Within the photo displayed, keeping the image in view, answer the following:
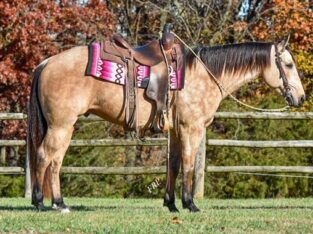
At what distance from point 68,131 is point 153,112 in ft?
3.33

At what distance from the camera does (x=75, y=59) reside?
9383 mm

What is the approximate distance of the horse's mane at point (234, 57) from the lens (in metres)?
9.80

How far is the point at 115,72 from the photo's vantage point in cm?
939

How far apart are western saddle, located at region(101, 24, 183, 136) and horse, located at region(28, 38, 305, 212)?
0.27 ft

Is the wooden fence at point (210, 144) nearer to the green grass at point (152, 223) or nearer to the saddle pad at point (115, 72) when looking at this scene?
the saddle pad at point (115, 72)

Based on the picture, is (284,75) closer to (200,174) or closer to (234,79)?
(234,79)

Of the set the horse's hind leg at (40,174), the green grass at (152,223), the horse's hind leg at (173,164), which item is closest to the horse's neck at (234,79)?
the horse's hind leg at (173,164)

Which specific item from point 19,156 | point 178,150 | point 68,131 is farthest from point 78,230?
point 19,156

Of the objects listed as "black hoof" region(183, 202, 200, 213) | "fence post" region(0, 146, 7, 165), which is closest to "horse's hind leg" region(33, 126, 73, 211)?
"black hoof" region(183, 202, 200, 213)

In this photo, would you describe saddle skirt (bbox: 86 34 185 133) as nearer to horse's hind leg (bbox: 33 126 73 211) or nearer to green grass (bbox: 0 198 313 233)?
horse's hind leg (bbox: 33 126 73 211)

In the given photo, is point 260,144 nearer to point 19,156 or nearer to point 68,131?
point 68,131

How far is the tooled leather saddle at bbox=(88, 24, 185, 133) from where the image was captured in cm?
944

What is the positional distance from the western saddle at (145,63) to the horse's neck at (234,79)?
71cm

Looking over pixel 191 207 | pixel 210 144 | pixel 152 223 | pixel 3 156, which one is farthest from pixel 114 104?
pixel 3 156
